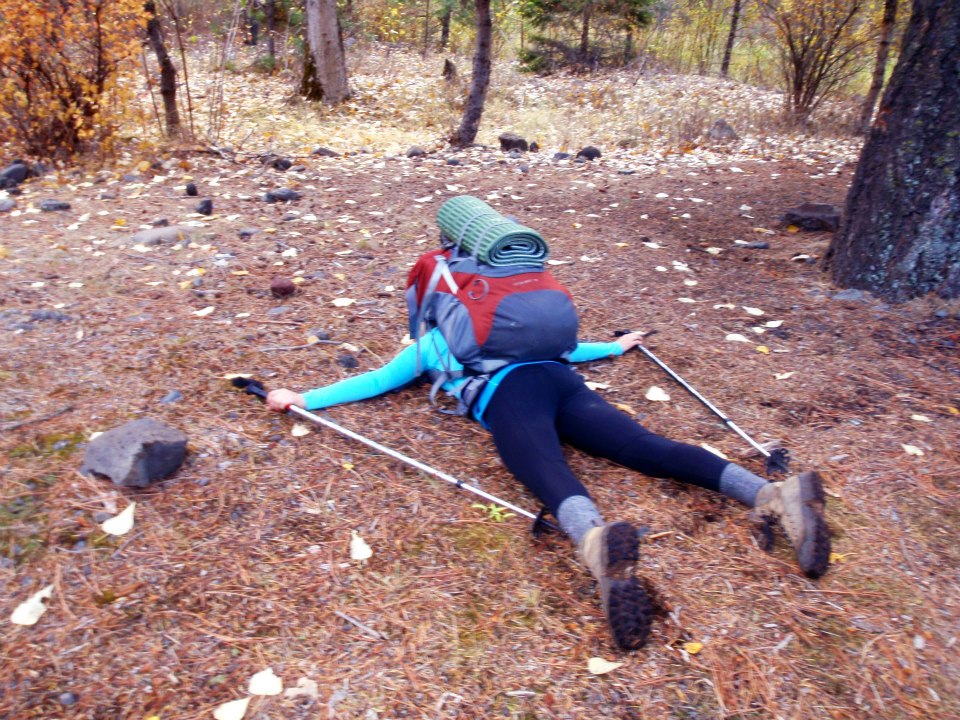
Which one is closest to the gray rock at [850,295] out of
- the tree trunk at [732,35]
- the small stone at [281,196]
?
the small stone at [281,196]

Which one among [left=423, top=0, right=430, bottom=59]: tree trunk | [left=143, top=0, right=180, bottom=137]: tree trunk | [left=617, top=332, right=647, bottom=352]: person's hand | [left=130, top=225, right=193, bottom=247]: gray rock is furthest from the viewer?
[left=423, top=0, right=430, bottom=59]: tree trunk

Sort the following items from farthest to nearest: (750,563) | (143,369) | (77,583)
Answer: (143,369)
(750,563)
(77,583)

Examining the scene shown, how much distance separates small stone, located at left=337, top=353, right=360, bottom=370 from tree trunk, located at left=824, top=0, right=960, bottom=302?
3163mm

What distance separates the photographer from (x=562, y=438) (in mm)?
2900

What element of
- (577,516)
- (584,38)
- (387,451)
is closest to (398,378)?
(387,451)

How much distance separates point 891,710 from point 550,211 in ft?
16.2

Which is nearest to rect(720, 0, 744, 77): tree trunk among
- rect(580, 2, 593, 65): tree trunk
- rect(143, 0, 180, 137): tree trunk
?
Result: rect(580, 2, 593, 65): tree trunk

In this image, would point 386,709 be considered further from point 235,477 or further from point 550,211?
point 550,211

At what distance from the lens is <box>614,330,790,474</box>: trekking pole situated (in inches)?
110

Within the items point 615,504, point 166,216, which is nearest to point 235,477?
point 615,504

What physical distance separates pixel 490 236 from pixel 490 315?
374mm

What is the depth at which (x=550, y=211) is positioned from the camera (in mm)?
6277

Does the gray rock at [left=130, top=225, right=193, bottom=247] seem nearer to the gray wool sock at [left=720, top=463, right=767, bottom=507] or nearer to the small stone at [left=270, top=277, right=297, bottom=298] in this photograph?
the small stone at [left=270, top=277, right=297, bottom=298]

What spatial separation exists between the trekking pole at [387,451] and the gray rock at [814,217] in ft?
14.3
